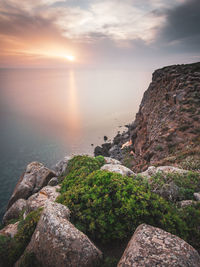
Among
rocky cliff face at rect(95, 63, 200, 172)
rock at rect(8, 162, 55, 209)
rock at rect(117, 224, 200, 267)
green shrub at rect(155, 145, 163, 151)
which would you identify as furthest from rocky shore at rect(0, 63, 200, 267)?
green shrub at rect(155, 145, 163, 151)

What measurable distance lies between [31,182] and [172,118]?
830 inches

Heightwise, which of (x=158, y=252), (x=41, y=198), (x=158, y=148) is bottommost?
(x=41, y=198)

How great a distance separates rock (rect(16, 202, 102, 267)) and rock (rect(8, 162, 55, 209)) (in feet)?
46.0

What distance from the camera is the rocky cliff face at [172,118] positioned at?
648 inches

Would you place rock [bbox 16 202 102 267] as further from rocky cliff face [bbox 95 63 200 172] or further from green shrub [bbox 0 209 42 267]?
rocky cliff face [bbox 95 63 200 172]

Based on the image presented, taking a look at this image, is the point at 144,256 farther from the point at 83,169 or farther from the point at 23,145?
the point at 23,145

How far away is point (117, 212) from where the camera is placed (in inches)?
215

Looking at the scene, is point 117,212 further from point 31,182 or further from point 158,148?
point 31,182

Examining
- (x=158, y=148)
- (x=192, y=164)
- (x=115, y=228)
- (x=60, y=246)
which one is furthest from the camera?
(x=158, y=148)

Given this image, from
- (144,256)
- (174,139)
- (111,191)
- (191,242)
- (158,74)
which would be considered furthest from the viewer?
(158,74)

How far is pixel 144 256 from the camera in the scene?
368cm

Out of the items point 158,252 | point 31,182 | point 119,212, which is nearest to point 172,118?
point 119,212

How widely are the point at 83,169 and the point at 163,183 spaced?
5760 mm

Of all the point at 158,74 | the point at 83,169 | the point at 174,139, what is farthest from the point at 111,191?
the point at 158,74
